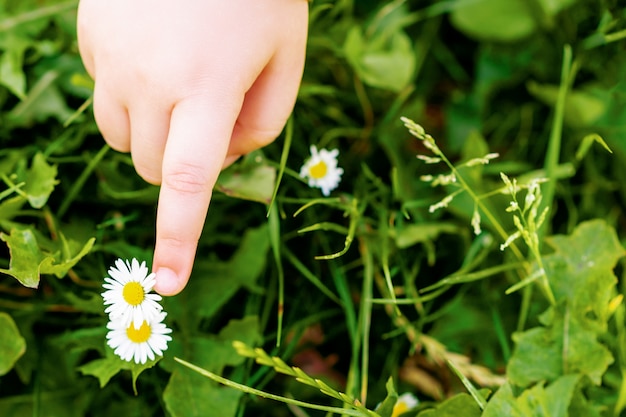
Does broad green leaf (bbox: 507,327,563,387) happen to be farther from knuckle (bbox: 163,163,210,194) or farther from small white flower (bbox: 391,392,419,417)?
knuckle (bbox: 163,163,210,194)

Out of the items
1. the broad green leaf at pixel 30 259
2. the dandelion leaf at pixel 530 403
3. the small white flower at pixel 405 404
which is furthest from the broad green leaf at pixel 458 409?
the broad green leaf at pixel 30 259

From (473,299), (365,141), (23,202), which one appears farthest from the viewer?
(365,141)

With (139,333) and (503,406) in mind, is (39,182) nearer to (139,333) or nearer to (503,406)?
(139,333)

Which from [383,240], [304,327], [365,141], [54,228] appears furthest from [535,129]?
[54,228]

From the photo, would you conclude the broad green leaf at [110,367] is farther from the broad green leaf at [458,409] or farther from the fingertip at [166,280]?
the broad green leaf at [458,409]

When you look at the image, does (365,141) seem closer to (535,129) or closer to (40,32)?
(535,129)

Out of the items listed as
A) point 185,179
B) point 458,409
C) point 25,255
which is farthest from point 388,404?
point 25,255
